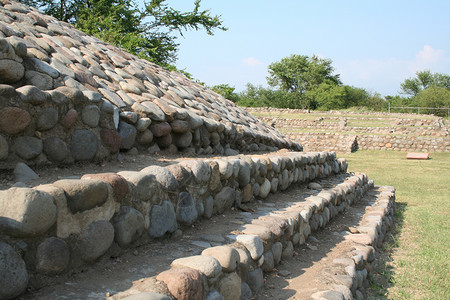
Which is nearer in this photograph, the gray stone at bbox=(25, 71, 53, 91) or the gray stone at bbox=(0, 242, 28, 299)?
the gray stone at bbox=(0, 242, 28, 299)

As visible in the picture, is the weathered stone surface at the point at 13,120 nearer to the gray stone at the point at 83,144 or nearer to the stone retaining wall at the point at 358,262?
the gray stone at the point at 83,144

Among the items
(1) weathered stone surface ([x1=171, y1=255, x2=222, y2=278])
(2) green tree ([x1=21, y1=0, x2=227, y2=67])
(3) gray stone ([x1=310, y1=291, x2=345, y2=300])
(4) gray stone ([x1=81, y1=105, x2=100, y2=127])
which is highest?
(2) green tree ([x1=21, y1=0, x2=227, y2=67])

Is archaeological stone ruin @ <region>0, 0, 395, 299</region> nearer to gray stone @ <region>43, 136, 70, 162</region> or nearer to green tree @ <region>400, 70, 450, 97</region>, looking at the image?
gray stone @ <region>43, 136, 70, 162</region>

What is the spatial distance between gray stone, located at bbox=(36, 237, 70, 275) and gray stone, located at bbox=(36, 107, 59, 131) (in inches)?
36.7

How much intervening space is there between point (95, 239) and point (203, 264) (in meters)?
0.48

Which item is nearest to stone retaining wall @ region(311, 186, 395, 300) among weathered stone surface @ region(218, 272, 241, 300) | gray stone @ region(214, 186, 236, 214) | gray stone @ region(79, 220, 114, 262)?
weathered stone surface @ region(218, 272, 241, 300)

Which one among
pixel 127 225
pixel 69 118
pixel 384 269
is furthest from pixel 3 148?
pixel 384 269

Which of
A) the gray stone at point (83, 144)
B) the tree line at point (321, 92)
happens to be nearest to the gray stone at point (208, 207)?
the gray stone at point (83, 144)

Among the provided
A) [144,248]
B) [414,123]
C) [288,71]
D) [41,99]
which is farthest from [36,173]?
[288,71]

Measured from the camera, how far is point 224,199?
2941mm

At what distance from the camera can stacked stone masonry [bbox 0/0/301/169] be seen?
225cm

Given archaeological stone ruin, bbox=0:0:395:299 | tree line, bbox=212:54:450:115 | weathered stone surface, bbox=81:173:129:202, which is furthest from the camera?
tree line, bbox=212:54:450:115

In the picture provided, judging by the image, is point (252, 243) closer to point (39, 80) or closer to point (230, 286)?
point (230, 286)

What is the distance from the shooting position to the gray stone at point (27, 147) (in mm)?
2209
